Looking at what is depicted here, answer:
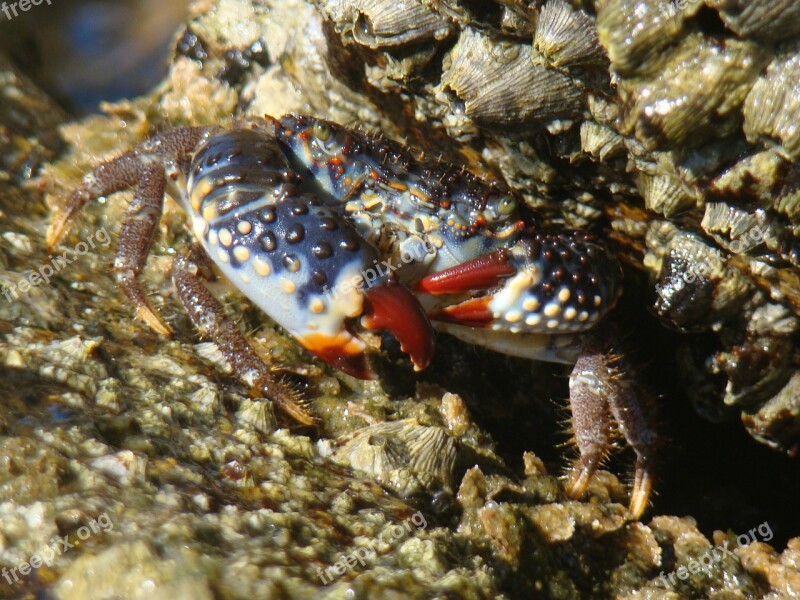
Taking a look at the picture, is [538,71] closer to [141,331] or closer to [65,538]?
[141,331]

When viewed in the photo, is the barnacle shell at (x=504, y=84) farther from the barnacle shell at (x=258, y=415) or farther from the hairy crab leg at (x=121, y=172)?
the barnacle shell at (x=258, y=415)

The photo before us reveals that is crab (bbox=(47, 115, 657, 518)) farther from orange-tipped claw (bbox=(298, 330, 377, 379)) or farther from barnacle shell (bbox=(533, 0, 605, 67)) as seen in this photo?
barnacle shell (bbox=(533, 0, 605, 67))

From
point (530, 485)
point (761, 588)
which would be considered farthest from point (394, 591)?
point (761, 588)

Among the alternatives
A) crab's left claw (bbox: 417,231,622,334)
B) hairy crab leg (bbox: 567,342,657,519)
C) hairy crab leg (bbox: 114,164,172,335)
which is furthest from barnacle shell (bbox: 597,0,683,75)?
hairy crab leg (bbox: 114,164,172,335)

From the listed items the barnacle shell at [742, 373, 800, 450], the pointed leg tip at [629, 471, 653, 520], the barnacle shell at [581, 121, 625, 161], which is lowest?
the barnacle shell at [742, 373, 800, 450]

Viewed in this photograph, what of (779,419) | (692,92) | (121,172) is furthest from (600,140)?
(121,172)

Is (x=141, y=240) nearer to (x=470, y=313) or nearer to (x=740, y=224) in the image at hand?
(x=470, y=313)
